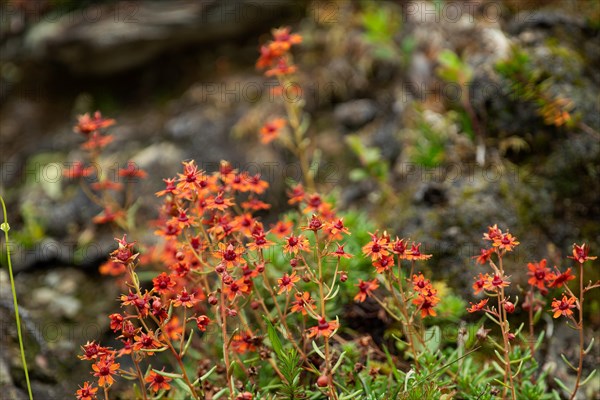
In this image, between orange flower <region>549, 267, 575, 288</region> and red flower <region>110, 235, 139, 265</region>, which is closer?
red flower <region>110, 235, 139, 265</region>

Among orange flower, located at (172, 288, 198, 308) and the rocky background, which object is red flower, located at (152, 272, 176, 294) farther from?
the rocky background

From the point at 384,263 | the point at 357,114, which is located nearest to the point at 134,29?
the point at 357,114

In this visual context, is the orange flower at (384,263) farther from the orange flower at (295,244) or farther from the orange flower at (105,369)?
the orange flower at (105,369)

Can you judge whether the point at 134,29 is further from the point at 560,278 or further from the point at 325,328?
the point at 560,278

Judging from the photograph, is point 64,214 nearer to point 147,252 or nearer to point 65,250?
point 65,250

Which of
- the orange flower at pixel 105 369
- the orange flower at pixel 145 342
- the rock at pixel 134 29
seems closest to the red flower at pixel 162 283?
the orange flower at pixel 145 342

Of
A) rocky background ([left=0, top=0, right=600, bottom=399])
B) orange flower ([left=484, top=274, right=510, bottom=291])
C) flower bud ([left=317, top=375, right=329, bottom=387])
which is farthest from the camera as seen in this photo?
rocky background ([left=0, top=0, right=600, bottom=399])

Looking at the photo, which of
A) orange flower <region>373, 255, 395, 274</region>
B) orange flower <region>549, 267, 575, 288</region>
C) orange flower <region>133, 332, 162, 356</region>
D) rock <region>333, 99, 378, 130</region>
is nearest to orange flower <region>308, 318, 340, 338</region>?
orange flower <region>373, 255, 395, 274</region>
